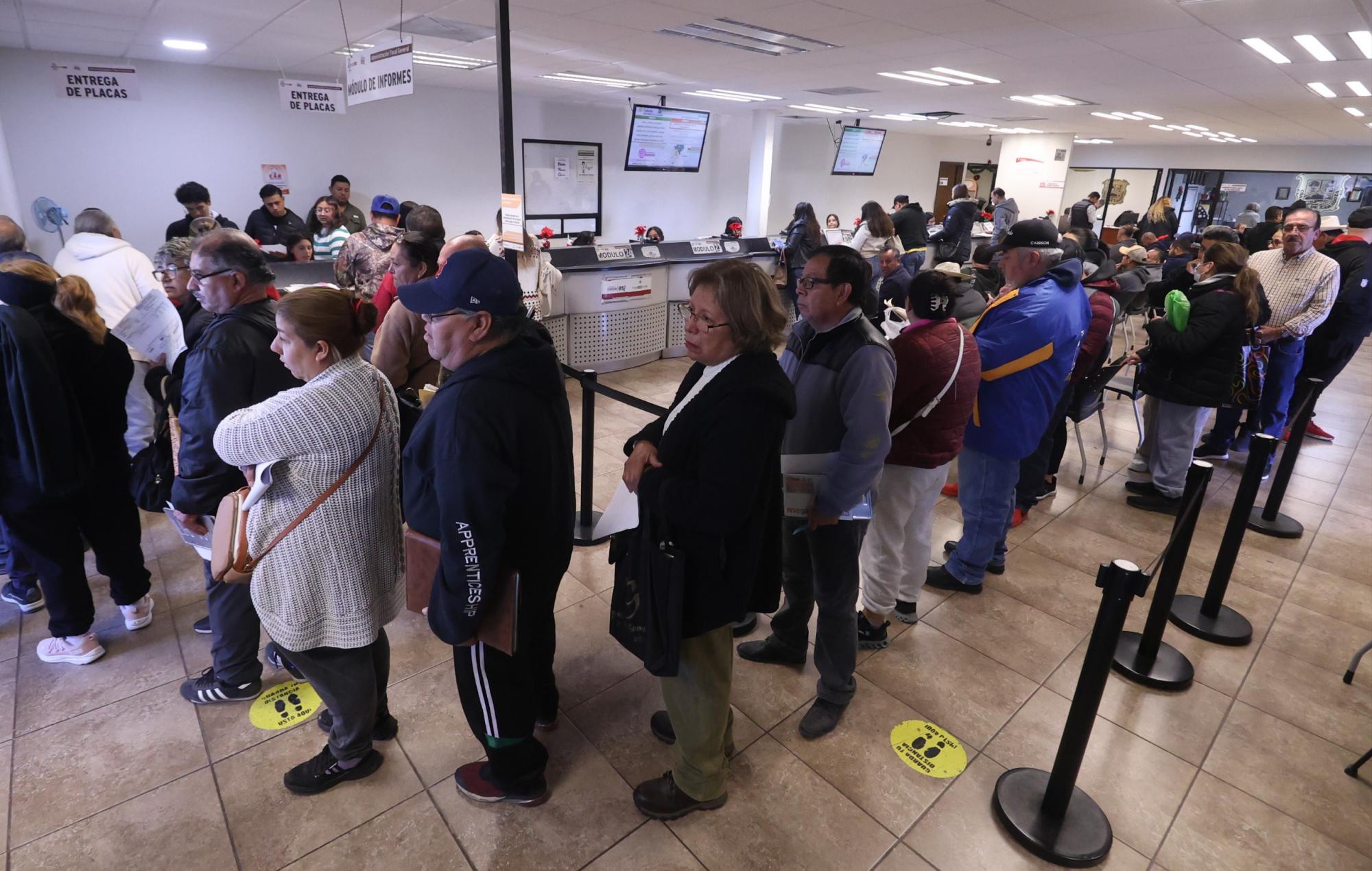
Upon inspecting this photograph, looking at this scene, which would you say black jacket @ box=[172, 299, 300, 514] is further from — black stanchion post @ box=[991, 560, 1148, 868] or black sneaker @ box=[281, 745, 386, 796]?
black stanchion post @ box=[991, 560, 1148, 868]

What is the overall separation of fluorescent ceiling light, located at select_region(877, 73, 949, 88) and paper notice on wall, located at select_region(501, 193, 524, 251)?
503cm

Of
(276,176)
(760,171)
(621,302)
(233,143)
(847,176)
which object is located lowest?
(621,302)

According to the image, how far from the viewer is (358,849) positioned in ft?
6.00

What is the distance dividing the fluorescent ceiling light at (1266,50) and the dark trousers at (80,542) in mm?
6827

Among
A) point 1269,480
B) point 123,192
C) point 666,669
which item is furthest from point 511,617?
point 123,192

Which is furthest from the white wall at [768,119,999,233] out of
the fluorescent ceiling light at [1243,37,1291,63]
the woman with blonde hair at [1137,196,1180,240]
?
the fluorescent ceiling light at [1243,37,1291,63]

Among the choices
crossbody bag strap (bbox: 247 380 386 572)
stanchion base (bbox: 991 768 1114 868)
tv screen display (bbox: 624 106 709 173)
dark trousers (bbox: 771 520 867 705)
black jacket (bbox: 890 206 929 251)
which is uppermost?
tv screen display (bbox: 624 106 709 173)

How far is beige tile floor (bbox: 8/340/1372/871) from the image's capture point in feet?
6.13

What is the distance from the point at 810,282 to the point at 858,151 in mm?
12435

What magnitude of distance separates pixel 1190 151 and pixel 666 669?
19.9 meters

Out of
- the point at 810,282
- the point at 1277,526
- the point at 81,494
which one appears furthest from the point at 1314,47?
the point at 81,494

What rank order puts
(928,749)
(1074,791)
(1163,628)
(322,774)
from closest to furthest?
(322,774), (1074,791), (928,749), (1163,628)

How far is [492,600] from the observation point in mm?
1643

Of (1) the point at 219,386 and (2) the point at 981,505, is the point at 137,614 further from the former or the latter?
(2) the point at 981,505
